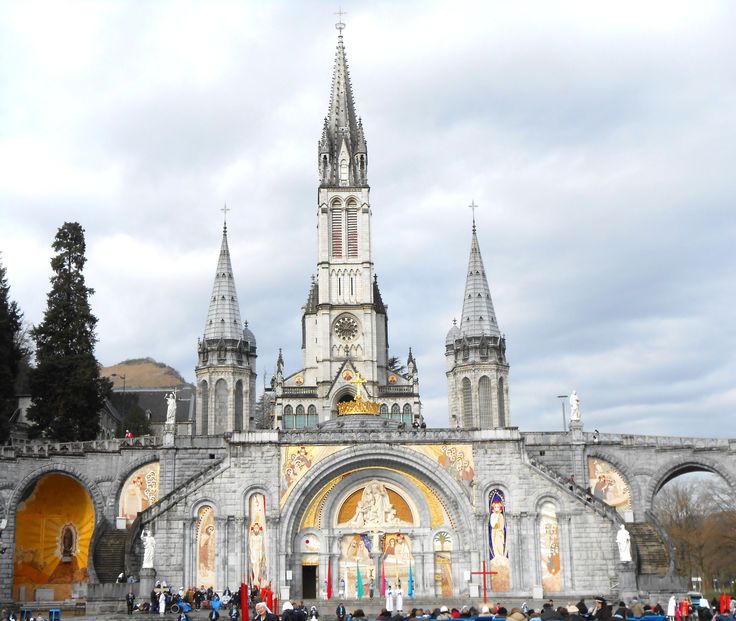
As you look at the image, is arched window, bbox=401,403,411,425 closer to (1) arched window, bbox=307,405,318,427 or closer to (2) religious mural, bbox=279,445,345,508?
(1) arched window, bbox=307,405,318,427

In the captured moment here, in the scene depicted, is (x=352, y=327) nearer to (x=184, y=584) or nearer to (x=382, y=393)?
(x=382, y=393)

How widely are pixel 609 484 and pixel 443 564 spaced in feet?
31.3

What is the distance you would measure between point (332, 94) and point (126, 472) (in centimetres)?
4576

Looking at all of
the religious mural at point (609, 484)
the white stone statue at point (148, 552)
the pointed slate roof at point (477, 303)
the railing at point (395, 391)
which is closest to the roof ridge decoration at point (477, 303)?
the pointed slate roof at point (477, 303)

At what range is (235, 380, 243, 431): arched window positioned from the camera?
230 ft

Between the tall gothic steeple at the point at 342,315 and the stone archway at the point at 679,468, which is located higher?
the tall gothic steeple at the point at 342,315

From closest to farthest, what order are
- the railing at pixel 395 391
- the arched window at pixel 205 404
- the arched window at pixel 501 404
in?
the arched window at pixel 501 404 < the arched window at pixel 205 404 < the railing at pixel 395 391

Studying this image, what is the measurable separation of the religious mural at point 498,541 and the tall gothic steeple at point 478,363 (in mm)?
21021

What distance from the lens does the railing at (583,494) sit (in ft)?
146

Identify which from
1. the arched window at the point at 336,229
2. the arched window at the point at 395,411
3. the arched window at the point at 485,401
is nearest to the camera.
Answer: the arched window at the point at 485,401

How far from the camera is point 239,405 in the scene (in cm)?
7088

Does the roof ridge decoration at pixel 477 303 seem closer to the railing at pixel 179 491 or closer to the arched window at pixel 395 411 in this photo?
the arched window at pixel 395 411

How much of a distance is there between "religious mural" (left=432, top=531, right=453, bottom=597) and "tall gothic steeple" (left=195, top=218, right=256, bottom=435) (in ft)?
88.0

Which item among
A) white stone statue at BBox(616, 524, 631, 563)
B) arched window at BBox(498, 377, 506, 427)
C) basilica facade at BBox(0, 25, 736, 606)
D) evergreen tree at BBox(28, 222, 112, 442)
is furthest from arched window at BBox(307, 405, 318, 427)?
white stone statue at BBox(616, 524, 631, 563)
